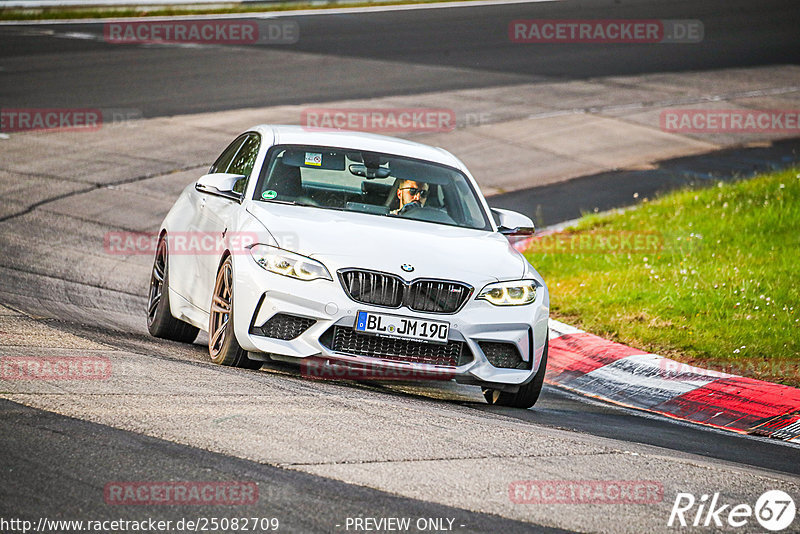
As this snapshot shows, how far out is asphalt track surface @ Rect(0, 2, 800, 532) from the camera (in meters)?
4.71

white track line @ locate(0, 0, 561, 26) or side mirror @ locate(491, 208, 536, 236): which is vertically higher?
white track line @ locate(0, 0, 561, 26)

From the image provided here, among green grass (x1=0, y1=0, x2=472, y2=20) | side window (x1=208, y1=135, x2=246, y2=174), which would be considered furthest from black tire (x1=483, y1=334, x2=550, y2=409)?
green grass (x1=0, y1=0, x2=472, y2=20)

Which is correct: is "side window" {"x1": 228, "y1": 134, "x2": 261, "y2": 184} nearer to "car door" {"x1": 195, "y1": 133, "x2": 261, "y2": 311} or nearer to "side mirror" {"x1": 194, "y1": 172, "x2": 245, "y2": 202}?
"car door" {"x1": 195, "y1": 133, "x2": 261, "y2": 311}

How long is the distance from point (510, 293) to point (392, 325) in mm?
848

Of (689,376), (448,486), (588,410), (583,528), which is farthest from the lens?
(689,376)

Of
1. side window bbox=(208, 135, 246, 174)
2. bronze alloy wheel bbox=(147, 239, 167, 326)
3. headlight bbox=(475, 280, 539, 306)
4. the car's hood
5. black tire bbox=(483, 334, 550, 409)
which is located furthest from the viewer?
side window bbox=(208, 135, 246, 174)

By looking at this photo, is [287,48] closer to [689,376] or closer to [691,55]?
[691,55]

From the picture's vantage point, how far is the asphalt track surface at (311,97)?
4707 mm

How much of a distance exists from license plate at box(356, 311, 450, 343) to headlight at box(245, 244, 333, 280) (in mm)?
332

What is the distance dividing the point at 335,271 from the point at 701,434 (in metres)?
2.60

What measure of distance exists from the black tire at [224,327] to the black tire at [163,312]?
42.5 inches

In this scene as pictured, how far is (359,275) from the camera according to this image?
695cm

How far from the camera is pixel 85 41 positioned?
25797mm

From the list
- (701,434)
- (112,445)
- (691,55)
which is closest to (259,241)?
(112,445)
